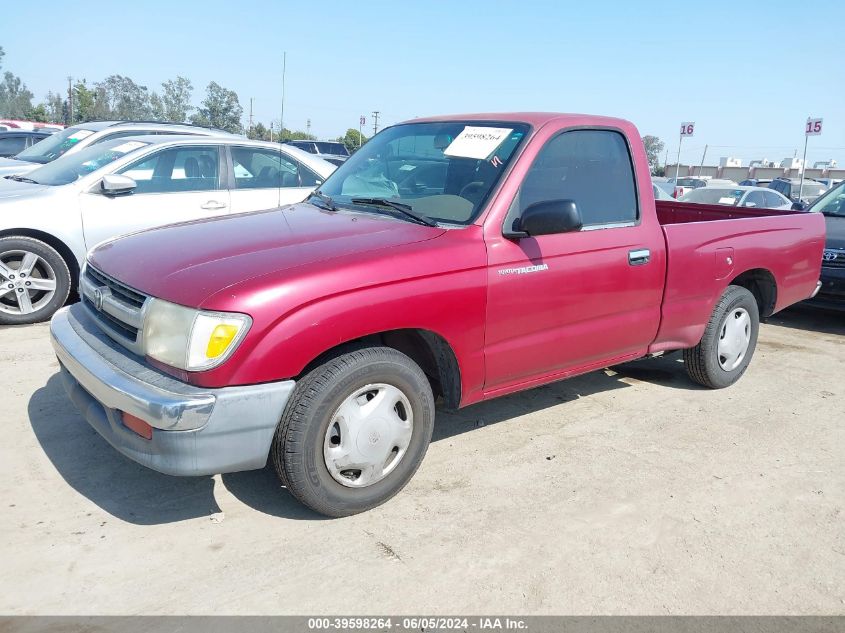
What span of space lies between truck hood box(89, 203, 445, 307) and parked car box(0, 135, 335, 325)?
270cm

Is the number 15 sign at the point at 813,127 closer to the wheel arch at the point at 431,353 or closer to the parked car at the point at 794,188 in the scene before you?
the parked car at the point at 794,188

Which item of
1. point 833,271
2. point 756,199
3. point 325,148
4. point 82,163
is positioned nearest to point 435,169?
point 82,163

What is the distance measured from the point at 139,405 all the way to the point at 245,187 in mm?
4710

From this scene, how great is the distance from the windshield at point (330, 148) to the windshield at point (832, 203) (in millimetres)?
17246

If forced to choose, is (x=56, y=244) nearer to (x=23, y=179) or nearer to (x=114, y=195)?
(x=114, y=195)

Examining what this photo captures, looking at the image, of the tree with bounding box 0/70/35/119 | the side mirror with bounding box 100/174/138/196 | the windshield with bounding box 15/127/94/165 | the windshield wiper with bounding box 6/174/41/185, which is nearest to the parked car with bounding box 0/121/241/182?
the windshield with bounding box 15/127/94/165

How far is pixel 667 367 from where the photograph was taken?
230 inches

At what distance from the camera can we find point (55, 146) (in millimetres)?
9977

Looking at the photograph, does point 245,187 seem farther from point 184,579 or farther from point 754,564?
point 754,564

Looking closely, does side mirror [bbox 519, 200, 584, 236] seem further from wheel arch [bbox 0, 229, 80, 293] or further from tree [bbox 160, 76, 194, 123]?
A: tree [bbox 160, 76, 194, 123]

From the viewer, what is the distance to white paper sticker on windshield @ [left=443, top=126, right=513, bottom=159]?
3828 mm

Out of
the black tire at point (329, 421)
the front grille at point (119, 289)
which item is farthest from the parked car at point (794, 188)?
the front grille at point (119, 289)

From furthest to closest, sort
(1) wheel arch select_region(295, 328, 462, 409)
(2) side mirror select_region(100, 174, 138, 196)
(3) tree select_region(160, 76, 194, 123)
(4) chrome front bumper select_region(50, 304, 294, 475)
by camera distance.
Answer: (3) tree select_region(160, 76, 194, 123)
(2) side mirror select_region(100, 174, 138, 196)
(1) wheel arch select_region(295, 328, 462, 409)
(4) chrome front bumper select_region(50, 304, 294, 475)

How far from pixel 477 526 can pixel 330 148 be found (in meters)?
22.3
